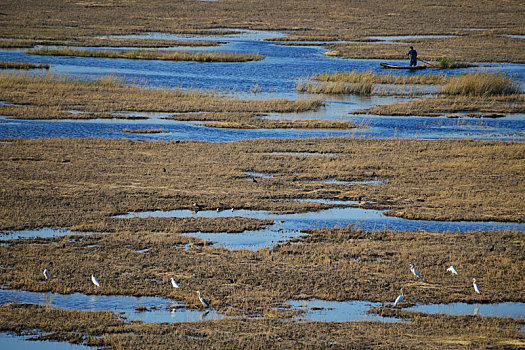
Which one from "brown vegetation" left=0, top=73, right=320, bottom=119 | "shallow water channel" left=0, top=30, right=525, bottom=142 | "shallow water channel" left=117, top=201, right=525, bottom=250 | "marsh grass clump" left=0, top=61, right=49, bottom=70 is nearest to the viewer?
"shallow water channel" left=117, top=201, right=525, bottom=250

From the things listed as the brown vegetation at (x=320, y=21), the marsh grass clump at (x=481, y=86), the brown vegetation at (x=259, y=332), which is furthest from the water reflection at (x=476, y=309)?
the brown vegetation at (x=320, y=21)

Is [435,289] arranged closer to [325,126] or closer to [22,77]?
[325,126]

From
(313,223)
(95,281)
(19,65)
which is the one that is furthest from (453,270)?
(19,65)

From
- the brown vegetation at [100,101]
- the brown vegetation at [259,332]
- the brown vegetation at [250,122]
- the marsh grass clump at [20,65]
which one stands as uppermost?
the marsh grass clump at [20,65]

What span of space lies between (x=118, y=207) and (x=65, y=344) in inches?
381

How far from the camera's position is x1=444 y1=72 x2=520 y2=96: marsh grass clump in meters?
47.9

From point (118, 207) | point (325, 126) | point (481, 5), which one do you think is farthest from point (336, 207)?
point (481, 5)

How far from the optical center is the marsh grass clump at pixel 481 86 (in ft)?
157

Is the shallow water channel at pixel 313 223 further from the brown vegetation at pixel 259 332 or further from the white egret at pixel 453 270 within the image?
the brown vegetation at pixel 259 332

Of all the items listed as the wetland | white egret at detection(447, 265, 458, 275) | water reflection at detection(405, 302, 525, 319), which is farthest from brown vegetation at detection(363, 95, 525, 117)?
water reflection at detection(405, 302, 525, 319)

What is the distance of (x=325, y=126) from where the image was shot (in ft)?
125

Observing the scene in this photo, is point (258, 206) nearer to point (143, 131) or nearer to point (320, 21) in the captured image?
point (143, 131)

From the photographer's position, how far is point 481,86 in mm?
47844

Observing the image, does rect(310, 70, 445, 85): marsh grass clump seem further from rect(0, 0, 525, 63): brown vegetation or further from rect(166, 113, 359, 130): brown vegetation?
rect(166, 113, 359, 130): brown vegetation
